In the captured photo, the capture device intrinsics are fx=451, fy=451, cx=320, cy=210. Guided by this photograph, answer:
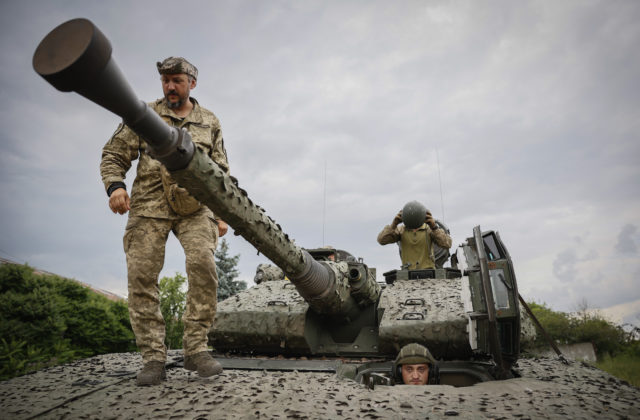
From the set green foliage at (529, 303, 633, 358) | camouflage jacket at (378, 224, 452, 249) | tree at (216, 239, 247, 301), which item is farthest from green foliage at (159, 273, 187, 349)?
green foliage at (529, 303, 633, 358)

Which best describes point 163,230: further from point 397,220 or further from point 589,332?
point 589,332

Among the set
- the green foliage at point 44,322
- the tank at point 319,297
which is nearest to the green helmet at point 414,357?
the tank at point 319,297

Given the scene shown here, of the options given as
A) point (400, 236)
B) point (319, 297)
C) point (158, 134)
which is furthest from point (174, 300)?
point (158, 134)

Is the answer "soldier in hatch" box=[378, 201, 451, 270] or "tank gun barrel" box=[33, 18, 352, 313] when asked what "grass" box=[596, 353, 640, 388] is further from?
"tank gun barrel" box=[33, 18, 352, 313]

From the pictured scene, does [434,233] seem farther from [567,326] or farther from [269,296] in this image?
[567,326]

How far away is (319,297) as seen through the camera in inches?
164

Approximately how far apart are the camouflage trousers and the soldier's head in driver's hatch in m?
1.70

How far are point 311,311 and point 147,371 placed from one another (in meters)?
2.05

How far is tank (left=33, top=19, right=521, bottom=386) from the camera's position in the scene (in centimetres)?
189

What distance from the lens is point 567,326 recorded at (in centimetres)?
1412

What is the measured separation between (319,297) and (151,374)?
5.50 feet

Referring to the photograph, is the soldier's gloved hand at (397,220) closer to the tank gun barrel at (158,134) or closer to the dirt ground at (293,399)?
the tank gun barrel at (158,134)

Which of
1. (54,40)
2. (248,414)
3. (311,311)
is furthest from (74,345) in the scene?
(54,40)

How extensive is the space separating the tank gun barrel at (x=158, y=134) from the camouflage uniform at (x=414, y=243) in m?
3.17
